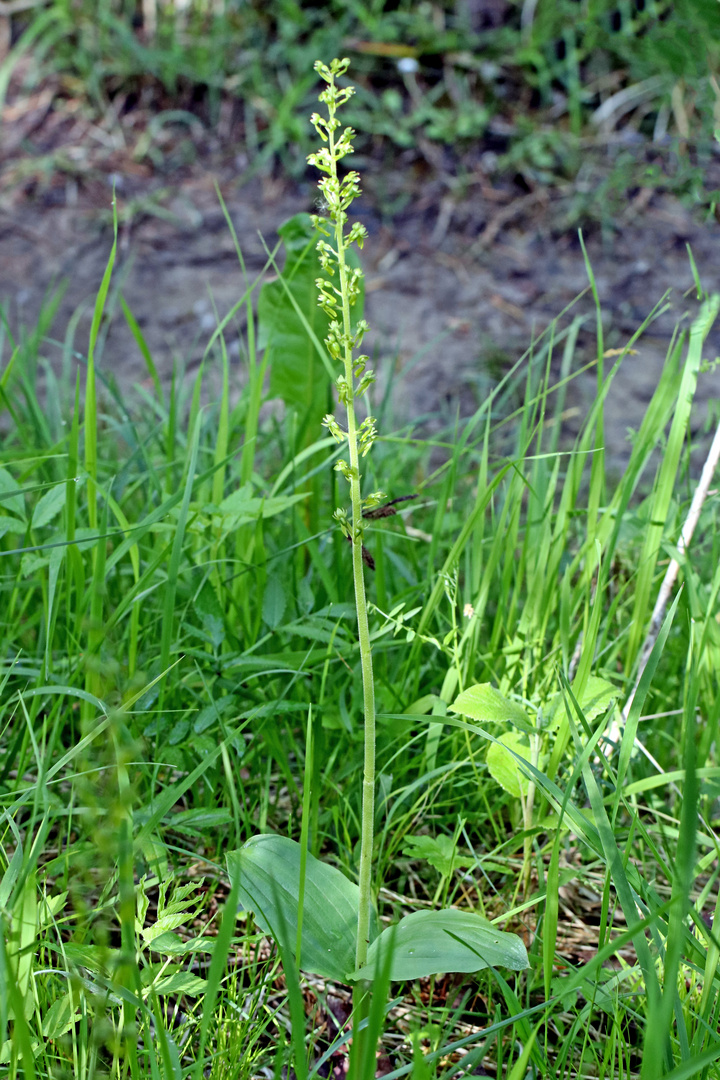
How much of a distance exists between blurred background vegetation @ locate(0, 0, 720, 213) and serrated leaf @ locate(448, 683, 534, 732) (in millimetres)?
3744

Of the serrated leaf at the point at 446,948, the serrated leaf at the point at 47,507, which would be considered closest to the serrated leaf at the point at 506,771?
the serrated leaf at the point at 446,948

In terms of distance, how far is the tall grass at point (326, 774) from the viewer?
0.98m

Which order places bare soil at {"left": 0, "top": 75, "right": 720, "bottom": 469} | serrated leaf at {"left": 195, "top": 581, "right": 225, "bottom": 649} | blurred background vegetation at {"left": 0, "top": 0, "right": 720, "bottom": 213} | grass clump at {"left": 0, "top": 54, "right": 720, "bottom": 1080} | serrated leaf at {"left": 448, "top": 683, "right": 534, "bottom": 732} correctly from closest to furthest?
grass clump at {"left": 0, "top": 54, "right": 720, "bottom": 1080}, serrated leaf at {"left": 448, "top": 683, "right": 534, "bottom": 732}, serrated leaf at {"left": 195, "top": 581, "right": 225, "bottom": 649}, bare soil at {"left": 0, "top": 75, "right": 720, "bottom": 469}, blurred background vegetation at {"left": 0, "top": 0, "right": 720, "bottom": 213}

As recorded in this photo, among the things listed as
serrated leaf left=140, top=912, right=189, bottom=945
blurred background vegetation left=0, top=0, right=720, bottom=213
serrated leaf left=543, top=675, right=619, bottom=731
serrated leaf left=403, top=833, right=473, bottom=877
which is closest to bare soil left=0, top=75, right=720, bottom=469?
blurred background vegetation left=0, top=0, right=720, bottom=213

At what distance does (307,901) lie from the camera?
1.08m

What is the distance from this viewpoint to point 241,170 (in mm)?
4422

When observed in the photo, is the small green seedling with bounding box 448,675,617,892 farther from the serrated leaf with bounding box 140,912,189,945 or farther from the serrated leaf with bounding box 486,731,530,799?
the serrated leaf with bounding box 140,912,189,945

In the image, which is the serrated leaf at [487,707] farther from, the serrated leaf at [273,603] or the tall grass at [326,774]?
the serrated leaf at [273,603]

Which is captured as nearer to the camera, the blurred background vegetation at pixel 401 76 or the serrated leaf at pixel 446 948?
the serrated leaf at pixel 446 948

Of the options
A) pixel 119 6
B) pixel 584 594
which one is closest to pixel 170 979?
pixel 584 594

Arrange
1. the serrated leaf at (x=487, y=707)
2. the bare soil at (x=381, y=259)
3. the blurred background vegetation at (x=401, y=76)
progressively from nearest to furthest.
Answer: the serrated leaf at (x=487, y=707)
the bare soil at (x=381, y=259)
the blurred background vegetation at (x=401, y=76)

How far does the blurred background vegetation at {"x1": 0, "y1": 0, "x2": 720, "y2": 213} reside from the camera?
4367mm

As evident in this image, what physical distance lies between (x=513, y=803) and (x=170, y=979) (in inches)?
24.8

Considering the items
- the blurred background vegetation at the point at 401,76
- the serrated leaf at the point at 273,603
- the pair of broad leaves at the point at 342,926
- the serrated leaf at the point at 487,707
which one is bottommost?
the pair of broad leaves at the point at 342,926
